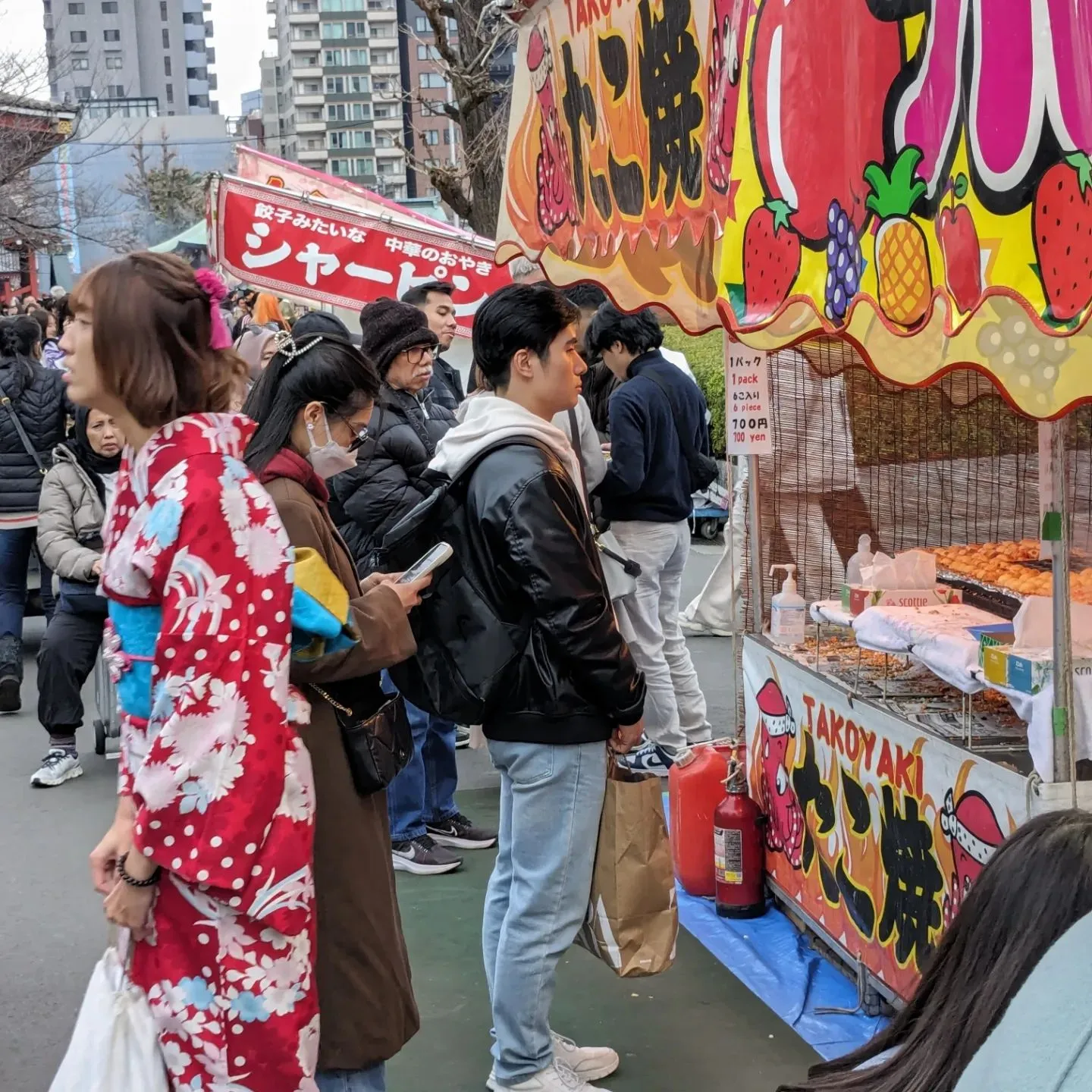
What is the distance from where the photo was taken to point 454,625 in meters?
3.51

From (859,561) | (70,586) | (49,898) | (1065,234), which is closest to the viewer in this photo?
(1065,234)

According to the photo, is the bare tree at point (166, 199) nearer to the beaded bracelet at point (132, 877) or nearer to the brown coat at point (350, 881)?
the brown coat at point (350, 881)

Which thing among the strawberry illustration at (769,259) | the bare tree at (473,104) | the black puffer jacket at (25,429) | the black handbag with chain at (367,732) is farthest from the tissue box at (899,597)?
the bare tree at (473,104)

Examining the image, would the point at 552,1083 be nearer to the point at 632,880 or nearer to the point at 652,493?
the point at 632,880

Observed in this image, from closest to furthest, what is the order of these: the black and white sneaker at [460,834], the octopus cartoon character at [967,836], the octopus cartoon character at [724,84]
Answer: the octopus cartoon character at [724,84], the octopus cartoon character at [967,836], the black and white sneaker at [460,834]

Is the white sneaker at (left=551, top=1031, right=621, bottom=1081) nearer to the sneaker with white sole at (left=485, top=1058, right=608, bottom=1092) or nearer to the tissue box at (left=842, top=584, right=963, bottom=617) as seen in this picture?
the sneaker with white sole at (left=485, top=1058, right=608, bottom=1092)

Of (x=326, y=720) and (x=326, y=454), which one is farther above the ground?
(x=326, y=454)

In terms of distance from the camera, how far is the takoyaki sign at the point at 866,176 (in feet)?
7.34

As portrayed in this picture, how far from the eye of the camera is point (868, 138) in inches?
108

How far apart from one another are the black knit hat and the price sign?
1320mm

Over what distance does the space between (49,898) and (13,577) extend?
3.47 meters

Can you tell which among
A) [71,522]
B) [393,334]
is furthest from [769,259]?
[71,522]

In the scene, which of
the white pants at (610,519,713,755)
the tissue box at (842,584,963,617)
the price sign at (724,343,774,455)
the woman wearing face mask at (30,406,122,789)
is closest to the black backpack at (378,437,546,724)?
the tissue box at (842,584,963,617)

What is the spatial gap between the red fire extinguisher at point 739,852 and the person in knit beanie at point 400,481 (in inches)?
47.4
